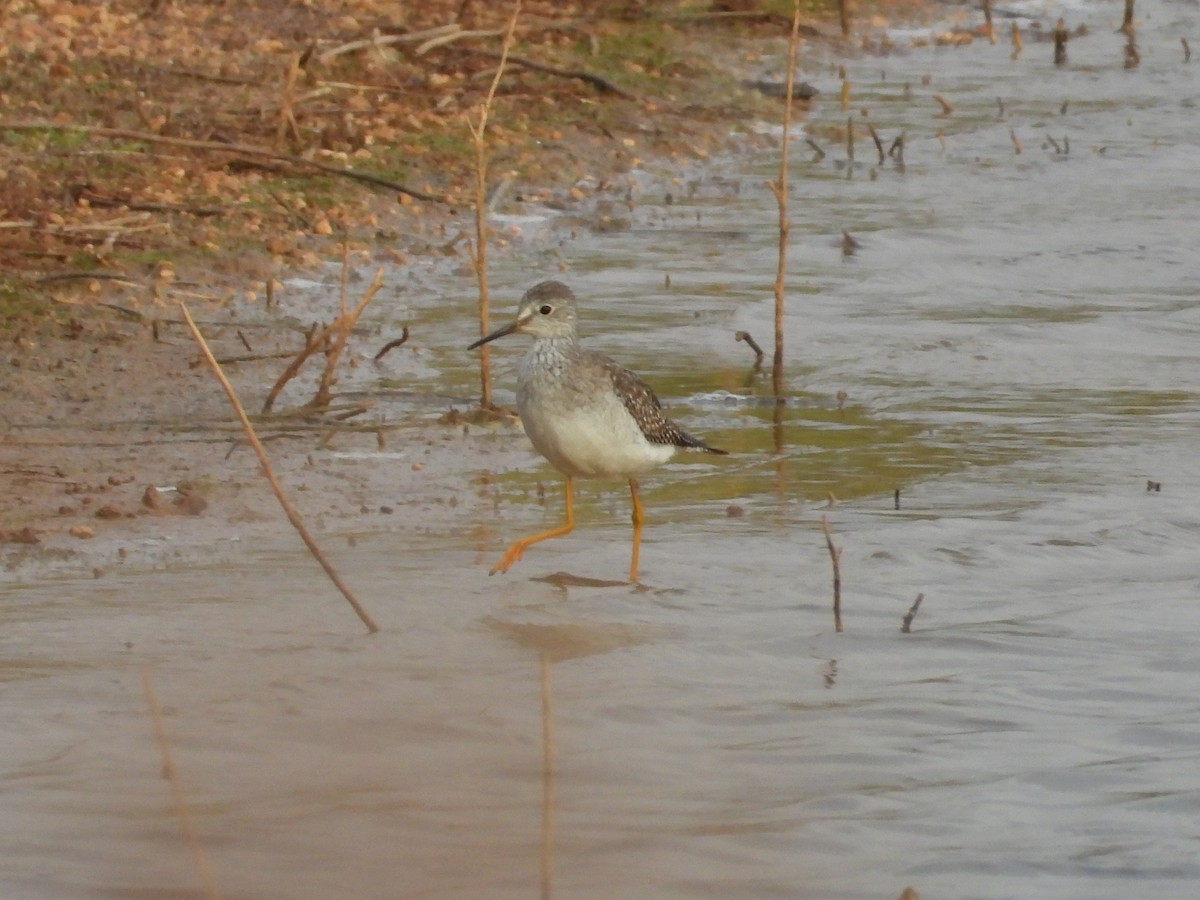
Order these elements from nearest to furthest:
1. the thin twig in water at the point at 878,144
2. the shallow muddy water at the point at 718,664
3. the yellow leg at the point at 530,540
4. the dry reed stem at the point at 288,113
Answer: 1. the shallow muddy water at the point at 718,664
2. the yellow leg at the point at 530,540
3. the dry reed stem at the point at 288,113
4. the thin twig in water at the point at 878,144

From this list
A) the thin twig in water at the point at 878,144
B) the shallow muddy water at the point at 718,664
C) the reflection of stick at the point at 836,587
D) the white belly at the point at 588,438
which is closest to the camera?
the shallow muddy water at the point at 718,664

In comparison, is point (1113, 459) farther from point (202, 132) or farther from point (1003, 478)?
point (202, 132)

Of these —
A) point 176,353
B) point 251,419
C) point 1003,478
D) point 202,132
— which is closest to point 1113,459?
point 1003,478

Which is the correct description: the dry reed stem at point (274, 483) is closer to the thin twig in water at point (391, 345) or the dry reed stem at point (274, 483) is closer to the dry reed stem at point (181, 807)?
the dry reed stem at point (181, 807)

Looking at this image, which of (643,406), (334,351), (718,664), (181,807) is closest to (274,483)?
(718,664)

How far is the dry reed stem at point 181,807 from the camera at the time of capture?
3.79 metres

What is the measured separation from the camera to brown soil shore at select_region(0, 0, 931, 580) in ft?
26.3

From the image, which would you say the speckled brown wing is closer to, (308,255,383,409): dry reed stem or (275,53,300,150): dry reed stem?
(308,255,383,409): dry reed stem

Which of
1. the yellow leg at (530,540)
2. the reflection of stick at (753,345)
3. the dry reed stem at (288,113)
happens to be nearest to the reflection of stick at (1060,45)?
the dry reed stem at (288,113)

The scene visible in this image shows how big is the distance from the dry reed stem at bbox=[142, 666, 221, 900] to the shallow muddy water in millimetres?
53

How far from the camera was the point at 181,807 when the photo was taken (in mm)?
3850

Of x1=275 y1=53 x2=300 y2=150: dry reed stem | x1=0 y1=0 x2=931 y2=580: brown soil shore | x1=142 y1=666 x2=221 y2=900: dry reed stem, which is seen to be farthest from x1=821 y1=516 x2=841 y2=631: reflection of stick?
x1=275 y1=53 x2=300 y2=150: dry reed stem

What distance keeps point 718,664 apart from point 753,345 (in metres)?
3.73

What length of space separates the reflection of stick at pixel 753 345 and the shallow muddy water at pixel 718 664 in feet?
0.42
